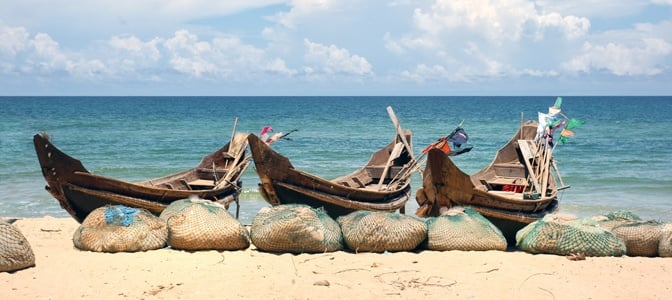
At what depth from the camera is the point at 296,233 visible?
952cm

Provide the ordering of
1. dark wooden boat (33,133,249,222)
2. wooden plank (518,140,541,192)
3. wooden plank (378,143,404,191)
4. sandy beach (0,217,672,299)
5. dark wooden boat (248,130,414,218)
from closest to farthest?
sandy beach (0,217,672,299)
dark wooden boat (33,133,249,222)
dark wooden boat (248,130,414,218)
wooden plank (518,140,541,192)
wooden plank (378,143,404,191)

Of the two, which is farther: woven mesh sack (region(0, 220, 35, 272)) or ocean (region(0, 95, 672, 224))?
ocean (region(0, 95, 672, 224))

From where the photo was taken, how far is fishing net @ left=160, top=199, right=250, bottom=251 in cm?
964

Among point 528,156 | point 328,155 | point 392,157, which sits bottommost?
point 328,155

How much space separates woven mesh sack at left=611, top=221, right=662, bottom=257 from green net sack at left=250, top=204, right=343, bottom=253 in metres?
3.82

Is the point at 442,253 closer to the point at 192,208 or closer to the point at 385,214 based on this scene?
the point at 385,214

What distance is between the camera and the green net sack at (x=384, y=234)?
31.9ft

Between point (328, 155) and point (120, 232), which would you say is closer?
point (120, 232)

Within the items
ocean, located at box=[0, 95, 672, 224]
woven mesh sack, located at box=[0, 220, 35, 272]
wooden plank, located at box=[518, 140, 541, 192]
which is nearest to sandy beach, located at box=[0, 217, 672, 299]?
woven mesh sack, located at box=[0, 220, 35, 272]

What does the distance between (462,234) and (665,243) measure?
2.67m

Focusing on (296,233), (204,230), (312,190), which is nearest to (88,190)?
(204,230)

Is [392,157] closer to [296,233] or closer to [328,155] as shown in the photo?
[296,233]

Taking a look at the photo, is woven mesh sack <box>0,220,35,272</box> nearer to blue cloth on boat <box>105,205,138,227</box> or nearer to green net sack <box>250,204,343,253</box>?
blue cloth on boat <box>105,205,138,227</box>

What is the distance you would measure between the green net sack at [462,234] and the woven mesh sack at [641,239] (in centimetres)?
163
